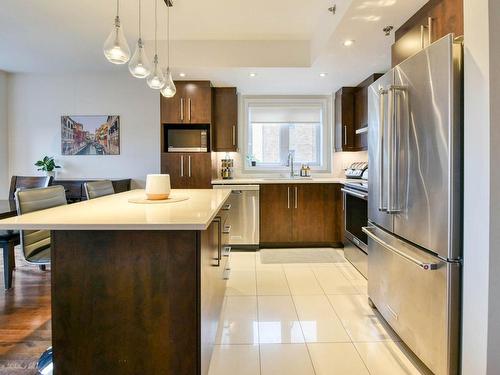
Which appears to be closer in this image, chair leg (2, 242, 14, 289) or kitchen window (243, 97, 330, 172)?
chair leg (2, 242, 14, 289)

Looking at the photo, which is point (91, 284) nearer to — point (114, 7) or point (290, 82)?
point (114, 7)

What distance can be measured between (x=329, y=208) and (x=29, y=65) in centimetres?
467

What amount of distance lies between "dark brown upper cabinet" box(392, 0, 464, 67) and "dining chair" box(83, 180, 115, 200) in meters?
2.66

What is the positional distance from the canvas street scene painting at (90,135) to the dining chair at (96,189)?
2.02 meters

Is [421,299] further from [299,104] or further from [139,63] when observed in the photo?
[299,104]

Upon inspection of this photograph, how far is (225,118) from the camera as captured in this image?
13.7 ft

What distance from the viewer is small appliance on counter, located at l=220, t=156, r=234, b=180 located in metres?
4.39

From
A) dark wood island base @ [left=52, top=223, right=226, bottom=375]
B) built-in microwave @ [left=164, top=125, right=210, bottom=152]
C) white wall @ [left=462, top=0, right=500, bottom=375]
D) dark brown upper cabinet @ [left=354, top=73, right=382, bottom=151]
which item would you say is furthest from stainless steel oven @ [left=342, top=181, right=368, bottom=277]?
dark wood island base @ [left=52, top=223, right=226, bottom=375]

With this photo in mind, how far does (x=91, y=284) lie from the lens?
1.31 m

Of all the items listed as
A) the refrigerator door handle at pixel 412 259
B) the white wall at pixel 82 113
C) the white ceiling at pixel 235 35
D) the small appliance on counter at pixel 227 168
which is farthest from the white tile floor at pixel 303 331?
the white wall at pixel 82 113

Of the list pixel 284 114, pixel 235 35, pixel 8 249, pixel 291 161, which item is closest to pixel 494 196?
pixel 235 35

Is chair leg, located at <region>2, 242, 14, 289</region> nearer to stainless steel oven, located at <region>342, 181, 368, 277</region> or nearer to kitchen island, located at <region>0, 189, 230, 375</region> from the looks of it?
kitchen island, located at <region>0, 189, 230, 375</region>

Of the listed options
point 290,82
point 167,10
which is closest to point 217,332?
point 167,10

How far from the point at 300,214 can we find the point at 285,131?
4.62ft
